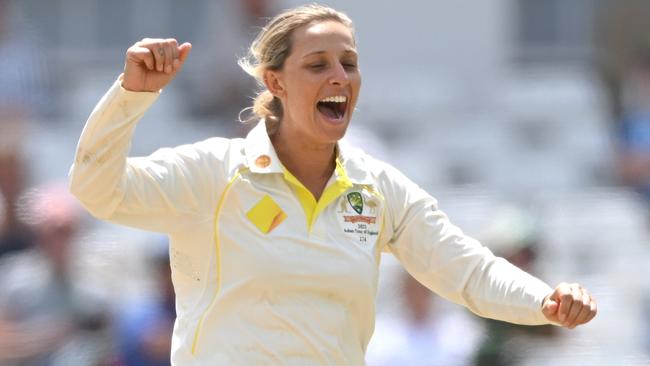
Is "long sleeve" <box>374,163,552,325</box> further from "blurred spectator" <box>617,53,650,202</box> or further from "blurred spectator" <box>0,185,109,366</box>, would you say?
"blurred spectator" <box>617,53,650,202</box>

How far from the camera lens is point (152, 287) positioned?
549 centimetres

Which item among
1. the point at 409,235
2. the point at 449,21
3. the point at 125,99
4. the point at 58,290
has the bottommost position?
the point at 58,290

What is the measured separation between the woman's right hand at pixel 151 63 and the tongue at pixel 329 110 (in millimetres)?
420

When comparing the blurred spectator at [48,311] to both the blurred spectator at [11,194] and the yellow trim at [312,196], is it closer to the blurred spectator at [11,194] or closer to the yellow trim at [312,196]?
the blurred spectator at [11,194]

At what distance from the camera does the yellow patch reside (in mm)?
A: 3275

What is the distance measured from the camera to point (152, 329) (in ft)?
17.5

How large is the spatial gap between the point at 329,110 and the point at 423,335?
7.27 ft

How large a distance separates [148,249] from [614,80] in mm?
2710

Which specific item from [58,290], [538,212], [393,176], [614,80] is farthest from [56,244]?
[614,80]

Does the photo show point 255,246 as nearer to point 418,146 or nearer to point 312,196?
point 312,196

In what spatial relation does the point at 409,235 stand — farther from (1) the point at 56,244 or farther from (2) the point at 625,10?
(2) the point at 625,10

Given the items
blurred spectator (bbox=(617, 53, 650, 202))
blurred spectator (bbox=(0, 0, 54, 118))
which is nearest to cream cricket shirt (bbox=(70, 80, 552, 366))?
blurred spectator (bbox=(617, 53, 650, 202))

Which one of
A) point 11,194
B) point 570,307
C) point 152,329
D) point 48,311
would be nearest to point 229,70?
point 11,194

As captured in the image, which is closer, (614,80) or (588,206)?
(588,206)
